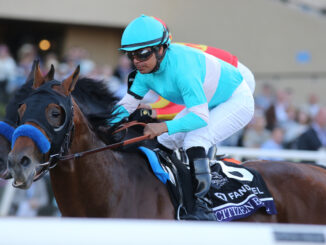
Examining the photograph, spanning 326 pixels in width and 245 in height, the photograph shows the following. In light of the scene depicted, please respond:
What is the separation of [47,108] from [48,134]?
0.15 metres

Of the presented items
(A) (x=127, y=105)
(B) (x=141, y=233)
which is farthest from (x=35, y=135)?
→ (B) (x=141, y=233)

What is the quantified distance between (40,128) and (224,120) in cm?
136

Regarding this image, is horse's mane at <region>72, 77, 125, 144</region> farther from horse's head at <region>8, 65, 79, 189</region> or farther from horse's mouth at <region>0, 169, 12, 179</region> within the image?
horse's mouth at <region>0, 169, 12, 179</region>

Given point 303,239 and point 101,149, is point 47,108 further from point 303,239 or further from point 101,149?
point 303,239

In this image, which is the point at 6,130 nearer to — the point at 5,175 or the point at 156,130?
the point at 5,175

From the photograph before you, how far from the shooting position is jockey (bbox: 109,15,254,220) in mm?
3184

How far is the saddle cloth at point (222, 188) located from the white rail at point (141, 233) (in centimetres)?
172

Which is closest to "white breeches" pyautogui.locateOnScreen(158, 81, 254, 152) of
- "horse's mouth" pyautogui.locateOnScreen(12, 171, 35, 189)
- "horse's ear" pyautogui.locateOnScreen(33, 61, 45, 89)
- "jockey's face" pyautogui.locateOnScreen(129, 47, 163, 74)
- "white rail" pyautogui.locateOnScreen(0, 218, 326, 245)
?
"jockey's face" pyautogui.locateOnScreen(129, 47, 163, 74)

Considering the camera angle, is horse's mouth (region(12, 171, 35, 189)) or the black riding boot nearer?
horse's mouth (region(12, 171, 35, 189))

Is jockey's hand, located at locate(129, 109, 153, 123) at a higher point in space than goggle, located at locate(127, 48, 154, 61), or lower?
lower

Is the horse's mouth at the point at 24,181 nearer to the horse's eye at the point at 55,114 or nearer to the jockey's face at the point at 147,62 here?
the horse's eye at the point at 55,114

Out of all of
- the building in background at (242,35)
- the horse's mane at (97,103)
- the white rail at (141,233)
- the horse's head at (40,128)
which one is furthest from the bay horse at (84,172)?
the building in background at (242,35)

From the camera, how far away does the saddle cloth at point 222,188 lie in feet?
10.8

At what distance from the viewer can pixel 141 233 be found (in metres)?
1.47
